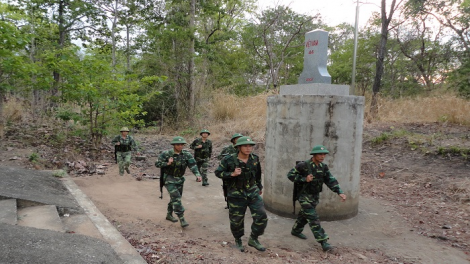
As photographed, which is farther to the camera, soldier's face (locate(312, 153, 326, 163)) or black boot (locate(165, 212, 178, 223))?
black boot (locate(165, 212, 178, 223))

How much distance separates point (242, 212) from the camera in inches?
173

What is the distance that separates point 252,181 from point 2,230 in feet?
9.90

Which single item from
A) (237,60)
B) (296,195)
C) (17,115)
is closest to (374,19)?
(237,60)

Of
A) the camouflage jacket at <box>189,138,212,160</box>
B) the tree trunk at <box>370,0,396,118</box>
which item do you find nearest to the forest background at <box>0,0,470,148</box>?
the tree trunk at <box>370,0,396,118</box>

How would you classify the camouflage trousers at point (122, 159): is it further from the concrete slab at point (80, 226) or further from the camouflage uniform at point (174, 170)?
the concrete slab at point (80, 226)

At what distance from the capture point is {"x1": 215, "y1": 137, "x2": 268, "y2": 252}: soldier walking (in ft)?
14.2

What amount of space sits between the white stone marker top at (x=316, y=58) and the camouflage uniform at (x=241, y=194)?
8.03 feet

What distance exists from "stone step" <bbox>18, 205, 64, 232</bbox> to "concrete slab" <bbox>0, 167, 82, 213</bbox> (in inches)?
7.4

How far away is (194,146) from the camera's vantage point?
27.9ft

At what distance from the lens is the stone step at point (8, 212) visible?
4.02 metres

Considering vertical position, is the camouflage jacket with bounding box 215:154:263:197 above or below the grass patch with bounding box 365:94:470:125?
below

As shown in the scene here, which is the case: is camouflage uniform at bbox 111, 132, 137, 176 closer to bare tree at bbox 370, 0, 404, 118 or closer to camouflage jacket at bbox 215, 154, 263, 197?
camouflage jacket at bbox 215, 154, 263, 197

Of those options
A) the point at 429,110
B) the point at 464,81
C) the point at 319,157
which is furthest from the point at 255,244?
the point at 464,81

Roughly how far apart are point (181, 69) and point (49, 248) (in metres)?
13.8
